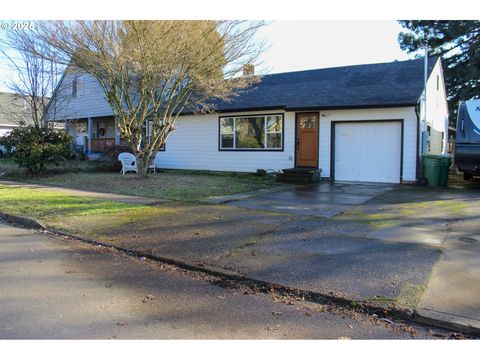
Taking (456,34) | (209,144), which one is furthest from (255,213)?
(456,34)

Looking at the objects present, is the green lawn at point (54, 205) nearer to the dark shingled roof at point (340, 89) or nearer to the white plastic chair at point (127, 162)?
the white plastic chair at point (127, 162)

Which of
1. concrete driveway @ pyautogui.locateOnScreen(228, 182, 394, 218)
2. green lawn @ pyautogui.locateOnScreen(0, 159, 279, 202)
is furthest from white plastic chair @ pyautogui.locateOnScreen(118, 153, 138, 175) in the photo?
concrete driveway @ pyautogui.locateOnScreen(228, 182, 394, 218)

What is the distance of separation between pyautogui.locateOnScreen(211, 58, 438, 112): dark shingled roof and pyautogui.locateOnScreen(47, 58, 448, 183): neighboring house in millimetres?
43

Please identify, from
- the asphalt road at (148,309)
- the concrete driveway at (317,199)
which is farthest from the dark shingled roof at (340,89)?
the asphalt road at (148,309)

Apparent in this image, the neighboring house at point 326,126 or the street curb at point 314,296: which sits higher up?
the neighboring house at point 326,126

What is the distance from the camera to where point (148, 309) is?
12.9ft

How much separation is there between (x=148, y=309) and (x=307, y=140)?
43.4 feet

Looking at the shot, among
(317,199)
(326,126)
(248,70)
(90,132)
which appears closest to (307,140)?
(326,126)

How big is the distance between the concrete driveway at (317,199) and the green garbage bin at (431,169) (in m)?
1.27

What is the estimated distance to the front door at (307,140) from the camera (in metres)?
16.1

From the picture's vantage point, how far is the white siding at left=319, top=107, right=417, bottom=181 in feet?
45.7

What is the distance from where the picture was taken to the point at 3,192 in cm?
1183

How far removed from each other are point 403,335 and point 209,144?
1631 centimetres

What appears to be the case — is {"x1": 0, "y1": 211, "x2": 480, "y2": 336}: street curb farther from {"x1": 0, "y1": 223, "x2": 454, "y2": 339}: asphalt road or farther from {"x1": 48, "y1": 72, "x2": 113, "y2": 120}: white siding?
{"x1": 48, "y1": 72, "x2": 113, "y2": 120}: white siding
